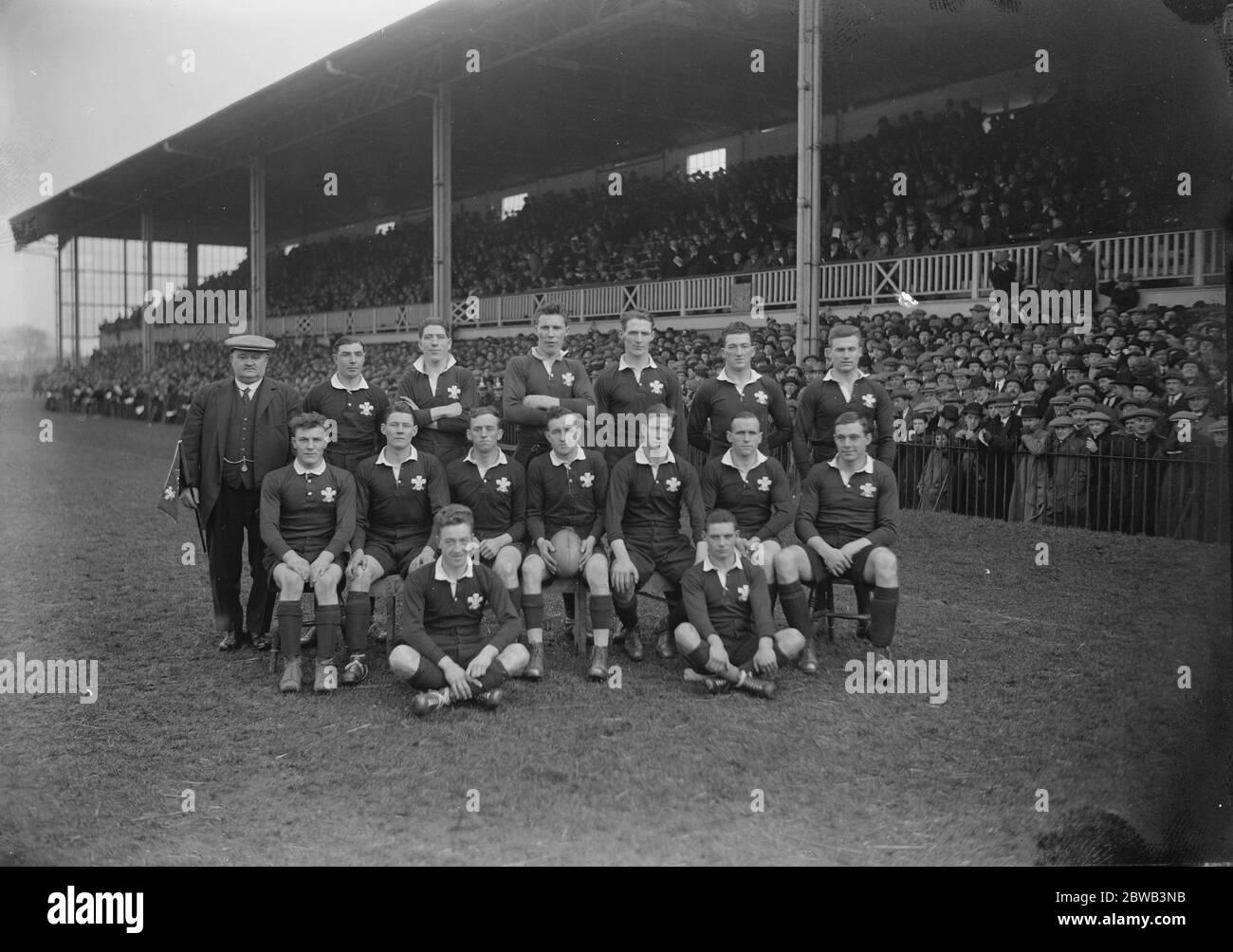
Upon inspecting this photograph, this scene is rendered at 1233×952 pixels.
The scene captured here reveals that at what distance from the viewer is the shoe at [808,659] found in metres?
6.01

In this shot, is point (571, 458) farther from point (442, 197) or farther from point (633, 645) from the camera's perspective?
point (442, 197)

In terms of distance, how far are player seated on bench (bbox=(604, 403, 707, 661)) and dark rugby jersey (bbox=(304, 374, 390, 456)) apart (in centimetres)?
175

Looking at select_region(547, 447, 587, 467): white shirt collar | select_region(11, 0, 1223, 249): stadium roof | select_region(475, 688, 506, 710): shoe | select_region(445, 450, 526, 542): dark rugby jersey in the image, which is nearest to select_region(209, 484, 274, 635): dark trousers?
select_region(445, 450, 526, 542): dark rugby jersey

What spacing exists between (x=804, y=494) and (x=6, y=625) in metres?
5.85

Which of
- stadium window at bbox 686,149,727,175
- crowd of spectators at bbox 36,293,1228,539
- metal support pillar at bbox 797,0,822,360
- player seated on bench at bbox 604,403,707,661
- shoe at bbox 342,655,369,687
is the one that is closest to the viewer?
shoe at bbox 342,655,369,687

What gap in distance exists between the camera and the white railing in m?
13.6

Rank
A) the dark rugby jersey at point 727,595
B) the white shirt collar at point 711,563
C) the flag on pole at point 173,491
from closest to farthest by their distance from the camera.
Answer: the dark rugby jersey at point 727,595 < the white shirt collar at point 711,563 < the flag on pole at point 173,491

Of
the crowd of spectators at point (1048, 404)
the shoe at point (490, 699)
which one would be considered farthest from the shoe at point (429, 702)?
the crowd of spectators at point (1048, 404)

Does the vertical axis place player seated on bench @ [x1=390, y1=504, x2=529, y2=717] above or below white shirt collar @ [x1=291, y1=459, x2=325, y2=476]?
below

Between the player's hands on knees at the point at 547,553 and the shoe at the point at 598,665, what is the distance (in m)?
0.55

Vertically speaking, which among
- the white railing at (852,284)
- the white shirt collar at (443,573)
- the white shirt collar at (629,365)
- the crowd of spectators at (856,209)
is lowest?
the white shirt collar at (443,573)

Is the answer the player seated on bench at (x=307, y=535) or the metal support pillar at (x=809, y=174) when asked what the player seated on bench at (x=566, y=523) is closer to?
the player seated on bench at (x=307, y=535)

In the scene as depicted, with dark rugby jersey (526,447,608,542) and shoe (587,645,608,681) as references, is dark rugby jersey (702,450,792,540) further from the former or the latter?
shoe (587,645,608,681)

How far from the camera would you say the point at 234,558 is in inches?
264
